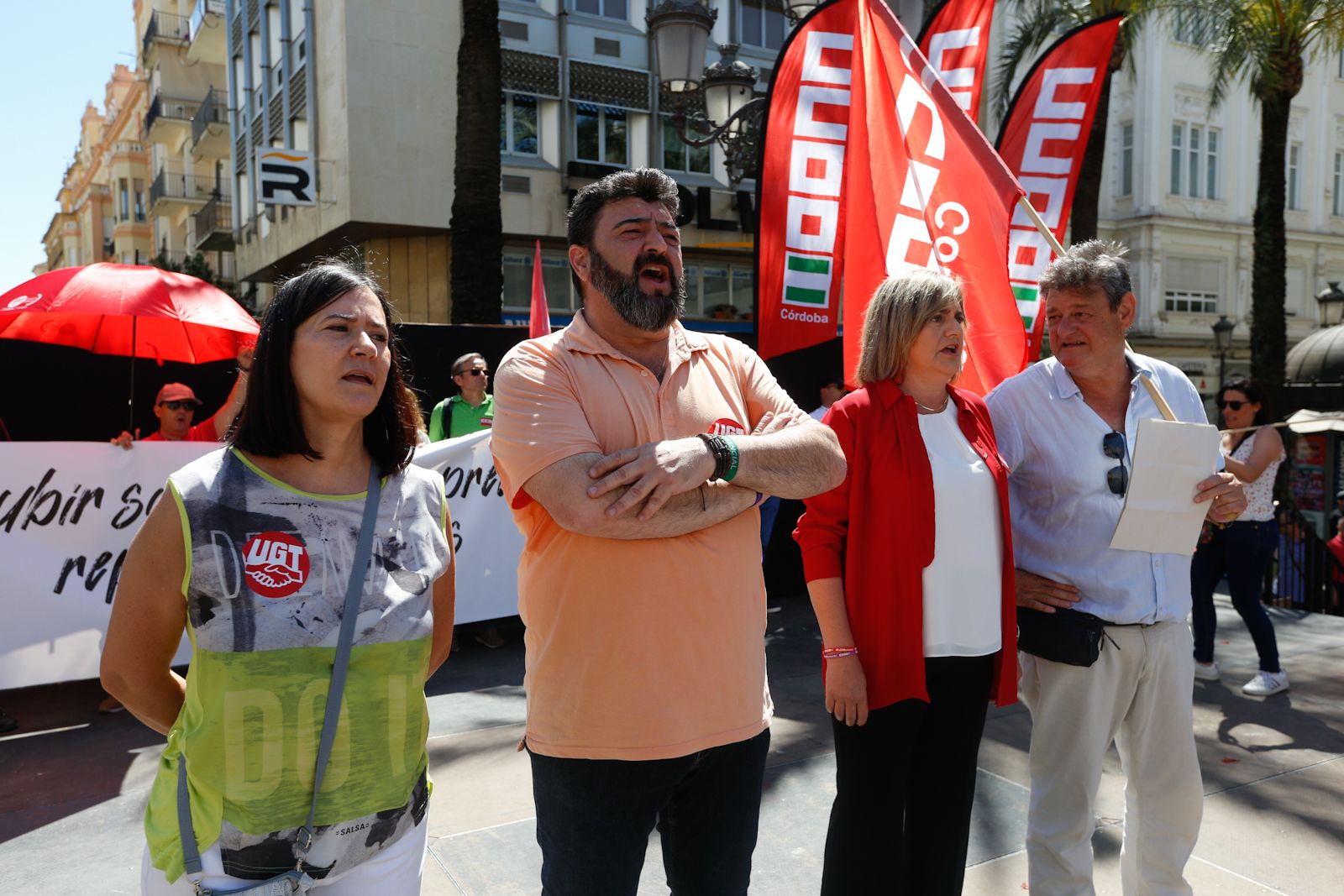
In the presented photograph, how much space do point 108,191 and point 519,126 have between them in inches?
1795

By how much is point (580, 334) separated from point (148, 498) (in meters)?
4.32

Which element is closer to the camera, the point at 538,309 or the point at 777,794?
the point at 777,794

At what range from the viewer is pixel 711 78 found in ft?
29.3

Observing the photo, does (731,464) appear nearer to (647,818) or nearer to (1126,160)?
(647,818)

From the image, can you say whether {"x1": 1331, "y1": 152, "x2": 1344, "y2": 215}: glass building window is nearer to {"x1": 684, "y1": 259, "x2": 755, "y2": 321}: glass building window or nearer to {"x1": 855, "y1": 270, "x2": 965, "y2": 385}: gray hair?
{"x1": 684, "y1": 259, "x2": 755, "y2": 321}: glass building window

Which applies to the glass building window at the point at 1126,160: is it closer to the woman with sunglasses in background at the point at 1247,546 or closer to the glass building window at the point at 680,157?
the glass building window at the point at 680,157

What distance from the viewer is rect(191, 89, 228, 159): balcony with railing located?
2883 cm

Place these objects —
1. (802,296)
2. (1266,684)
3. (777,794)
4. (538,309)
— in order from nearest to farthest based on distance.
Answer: (777,794) < (802,296) < (1266,684) < (538,309)

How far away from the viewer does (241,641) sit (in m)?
1.71

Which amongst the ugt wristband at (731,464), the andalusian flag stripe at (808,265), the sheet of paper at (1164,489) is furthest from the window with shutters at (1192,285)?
the ugt wristband at (731,464)

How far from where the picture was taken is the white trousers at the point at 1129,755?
2.88 m

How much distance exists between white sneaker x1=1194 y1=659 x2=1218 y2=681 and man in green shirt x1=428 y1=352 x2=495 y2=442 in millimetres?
4901

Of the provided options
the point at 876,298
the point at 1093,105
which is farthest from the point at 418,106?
the point at 876,298

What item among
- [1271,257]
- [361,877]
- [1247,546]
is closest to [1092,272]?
[361,877]
